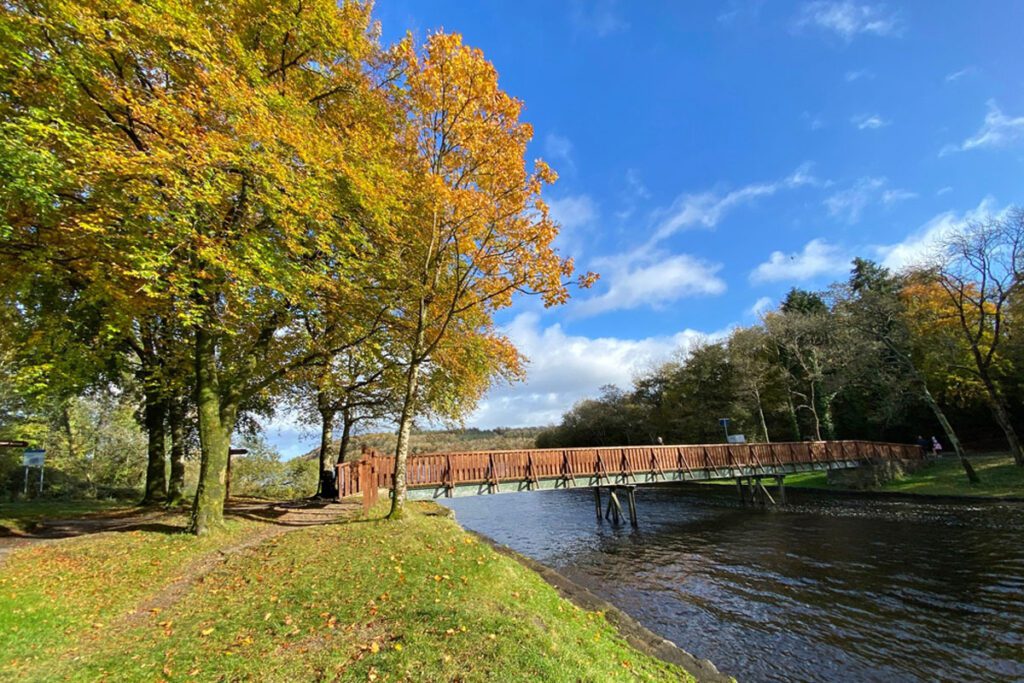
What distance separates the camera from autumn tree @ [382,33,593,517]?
11.8 metres

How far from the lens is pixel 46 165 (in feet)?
20.0

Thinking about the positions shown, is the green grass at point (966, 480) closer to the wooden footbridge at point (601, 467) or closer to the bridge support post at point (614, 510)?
the wooden footbridge at point (601, 467)

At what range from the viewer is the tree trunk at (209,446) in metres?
10.5

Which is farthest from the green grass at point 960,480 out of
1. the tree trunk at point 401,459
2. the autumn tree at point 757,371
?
the tree trunk at point 401,459

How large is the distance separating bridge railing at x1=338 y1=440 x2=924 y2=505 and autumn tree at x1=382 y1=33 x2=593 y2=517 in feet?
15.0

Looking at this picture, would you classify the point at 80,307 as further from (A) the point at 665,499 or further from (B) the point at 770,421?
(B) the point at 770,421

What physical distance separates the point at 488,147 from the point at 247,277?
24.7ft

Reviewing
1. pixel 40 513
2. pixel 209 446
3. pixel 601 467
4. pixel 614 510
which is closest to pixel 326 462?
pixel 40 513

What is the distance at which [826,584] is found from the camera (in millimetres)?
11312

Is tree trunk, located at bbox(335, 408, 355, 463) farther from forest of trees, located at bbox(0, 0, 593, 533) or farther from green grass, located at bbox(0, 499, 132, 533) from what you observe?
green grass, located at bbox(0, 499, 132, 533)

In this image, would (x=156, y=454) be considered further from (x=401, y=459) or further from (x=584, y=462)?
(x=584, y=462)

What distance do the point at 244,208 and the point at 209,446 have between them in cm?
562

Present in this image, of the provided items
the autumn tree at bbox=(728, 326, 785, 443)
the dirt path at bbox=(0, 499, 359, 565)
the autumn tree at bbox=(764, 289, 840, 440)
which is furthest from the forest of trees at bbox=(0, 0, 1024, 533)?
the autumn tree at bbox=(728, 326, 785, 443)

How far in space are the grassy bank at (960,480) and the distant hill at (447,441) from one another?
69.7 ft
